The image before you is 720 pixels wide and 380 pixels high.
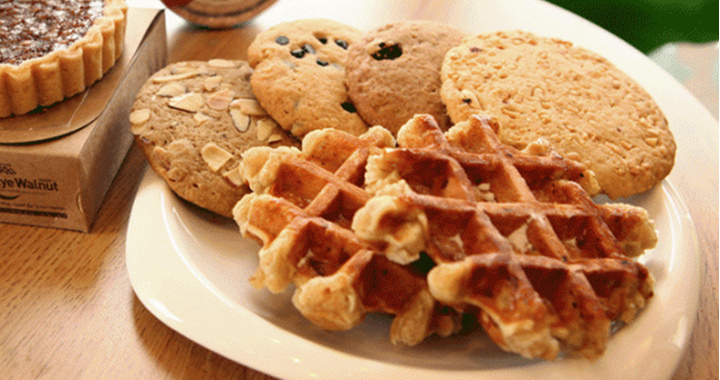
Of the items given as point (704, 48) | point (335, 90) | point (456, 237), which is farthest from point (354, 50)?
point (704, 48)

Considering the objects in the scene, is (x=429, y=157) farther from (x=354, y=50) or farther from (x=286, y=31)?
(x=286, y=31)

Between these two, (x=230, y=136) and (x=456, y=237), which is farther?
(x=230, y=136)

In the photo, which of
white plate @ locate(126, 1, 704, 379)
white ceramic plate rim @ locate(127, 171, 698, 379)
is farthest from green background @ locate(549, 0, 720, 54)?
white ceramic plate rim @ locate(127, 171, 698, 379)

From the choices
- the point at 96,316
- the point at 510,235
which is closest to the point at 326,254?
the point at 510,235

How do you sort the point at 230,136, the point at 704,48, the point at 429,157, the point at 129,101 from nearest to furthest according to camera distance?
the point at 429,157, the point at 230,136, the point at 129,101, the point at 704,48

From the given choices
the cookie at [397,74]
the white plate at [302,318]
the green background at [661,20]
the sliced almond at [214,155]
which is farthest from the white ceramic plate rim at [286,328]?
the green background at [661,20]
